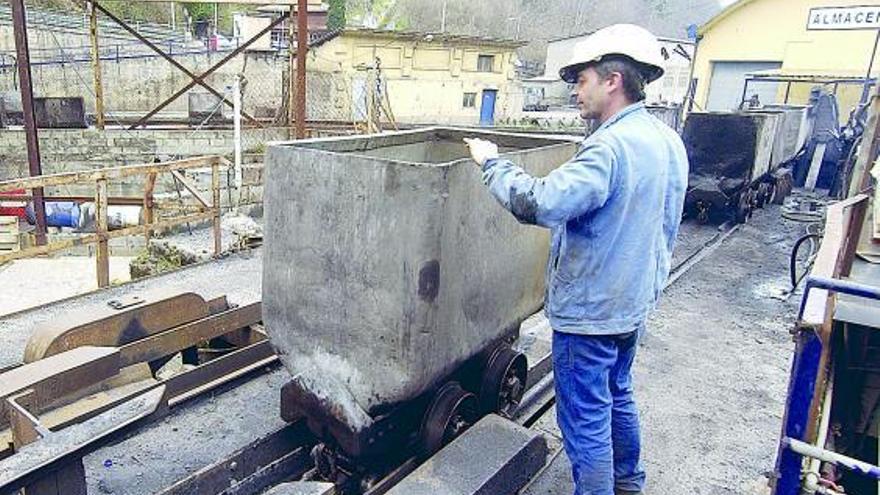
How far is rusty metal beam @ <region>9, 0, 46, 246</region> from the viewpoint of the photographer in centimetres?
753

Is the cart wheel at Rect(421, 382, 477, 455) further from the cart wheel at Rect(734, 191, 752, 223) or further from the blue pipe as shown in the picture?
the cart wheel at Rect(734, 191, 752, 223)

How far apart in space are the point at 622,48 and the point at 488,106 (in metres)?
28.4

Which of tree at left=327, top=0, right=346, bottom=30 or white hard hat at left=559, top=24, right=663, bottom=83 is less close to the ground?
tree at left=327, top=0, right=346, bottom=30

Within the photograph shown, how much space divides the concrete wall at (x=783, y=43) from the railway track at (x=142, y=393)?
59.9ft

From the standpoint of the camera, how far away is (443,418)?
2961 mm

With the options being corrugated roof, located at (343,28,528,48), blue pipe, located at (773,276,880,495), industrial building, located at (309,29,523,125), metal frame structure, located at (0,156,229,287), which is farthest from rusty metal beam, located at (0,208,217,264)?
corrugated roof, located at (343,28,528,48)

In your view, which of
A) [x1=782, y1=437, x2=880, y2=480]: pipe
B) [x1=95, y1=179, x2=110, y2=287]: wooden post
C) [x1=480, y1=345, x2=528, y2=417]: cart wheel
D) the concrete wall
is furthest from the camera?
the concrete wall

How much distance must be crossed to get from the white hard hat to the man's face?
5 cm

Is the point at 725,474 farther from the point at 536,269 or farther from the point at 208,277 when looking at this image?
the point at 208,277

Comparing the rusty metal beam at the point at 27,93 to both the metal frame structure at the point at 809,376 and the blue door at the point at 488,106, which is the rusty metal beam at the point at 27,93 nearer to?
the metal frame structure at the point at 809,376

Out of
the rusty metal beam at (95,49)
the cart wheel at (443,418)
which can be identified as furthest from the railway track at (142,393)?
the rusty metal beam at (95,49)

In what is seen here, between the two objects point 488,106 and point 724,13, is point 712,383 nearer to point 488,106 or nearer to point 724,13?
point 724,13

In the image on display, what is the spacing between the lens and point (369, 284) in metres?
2.59

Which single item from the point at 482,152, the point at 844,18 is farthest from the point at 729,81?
the point at 482,152
